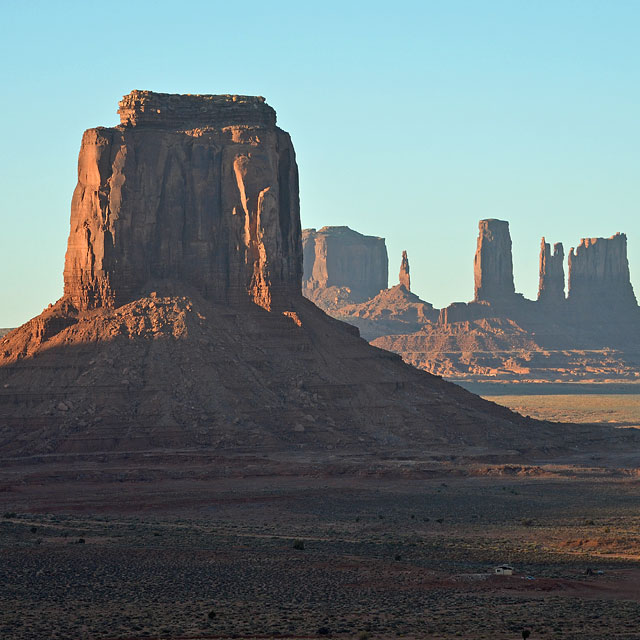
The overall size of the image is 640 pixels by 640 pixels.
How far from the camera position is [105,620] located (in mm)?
40469

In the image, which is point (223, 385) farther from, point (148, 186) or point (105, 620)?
point (105, 620)

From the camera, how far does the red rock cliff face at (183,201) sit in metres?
102

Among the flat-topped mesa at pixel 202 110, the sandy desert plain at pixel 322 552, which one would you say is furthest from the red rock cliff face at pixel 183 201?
the sandy desert plain at pixel 322 552

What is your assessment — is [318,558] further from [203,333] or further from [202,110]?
[202,110]

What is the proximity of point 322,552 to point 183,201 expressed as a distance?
175ft

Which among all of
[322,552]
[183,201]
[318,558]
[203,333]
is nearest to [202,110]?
[183,201]

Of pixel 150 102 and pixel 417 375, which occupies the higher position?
pixel 150 102

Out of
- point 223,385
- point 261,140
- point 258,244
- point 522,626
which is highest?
point 261,140

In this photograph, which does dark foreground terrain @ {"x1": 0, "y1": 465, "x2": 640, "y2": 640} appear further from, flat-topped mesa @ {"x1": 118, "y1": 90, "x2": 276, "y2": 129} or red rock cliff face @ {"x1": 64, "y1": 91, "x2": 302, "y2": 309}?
flat-topped mesa @ {"x1": 118, "y1": 90, "x2": 276, "y2": 129}

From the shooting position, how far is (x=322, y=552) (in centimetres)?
5441

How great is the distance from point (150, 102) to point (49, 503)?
3841 centimetres

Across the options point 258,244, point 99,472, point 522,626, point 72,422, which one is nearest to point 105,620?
point 522,626

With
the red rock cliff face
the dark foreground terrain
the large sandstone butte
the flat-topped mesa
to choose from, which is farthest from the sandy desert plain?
the flat-topped mesa

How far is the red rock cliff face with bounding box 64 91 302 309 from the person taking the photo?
334 feet
